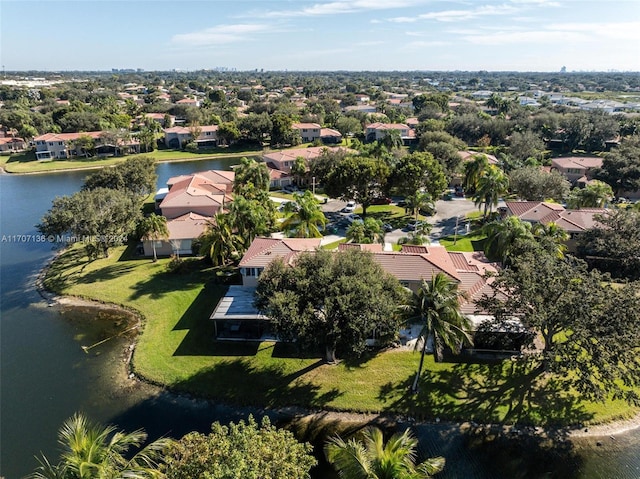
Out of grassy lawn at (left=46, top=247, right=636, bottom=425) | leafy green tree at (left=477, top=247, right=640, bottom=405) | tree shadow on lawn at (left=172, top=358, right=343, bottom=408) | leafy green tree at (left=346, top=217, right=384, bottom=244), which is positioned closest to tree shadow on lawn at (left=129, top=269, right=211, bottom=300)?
grassy lawn at (left=46, top=247, right=636, bottom=425)

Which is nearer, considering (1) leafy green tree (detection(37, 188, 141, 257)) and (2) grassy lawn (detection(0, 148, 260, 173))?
(1) leafy green tree (detection(37, 188, 141, 257))

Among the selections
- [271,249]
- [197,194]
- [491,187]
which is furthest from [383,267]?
[197,194]

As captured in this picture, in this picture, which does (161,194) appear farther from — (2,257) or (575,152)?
(575,152)

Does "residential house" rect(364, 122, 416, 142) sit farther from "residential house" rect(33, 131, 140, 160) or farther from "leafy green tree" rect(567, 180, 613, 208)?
"leafy green tree" rect(567, 180, 613, 208)

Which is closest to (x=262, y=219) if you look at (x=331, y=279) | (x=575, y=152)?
(x=331, y=279)

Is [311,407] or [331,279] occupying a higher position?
[331,279]
